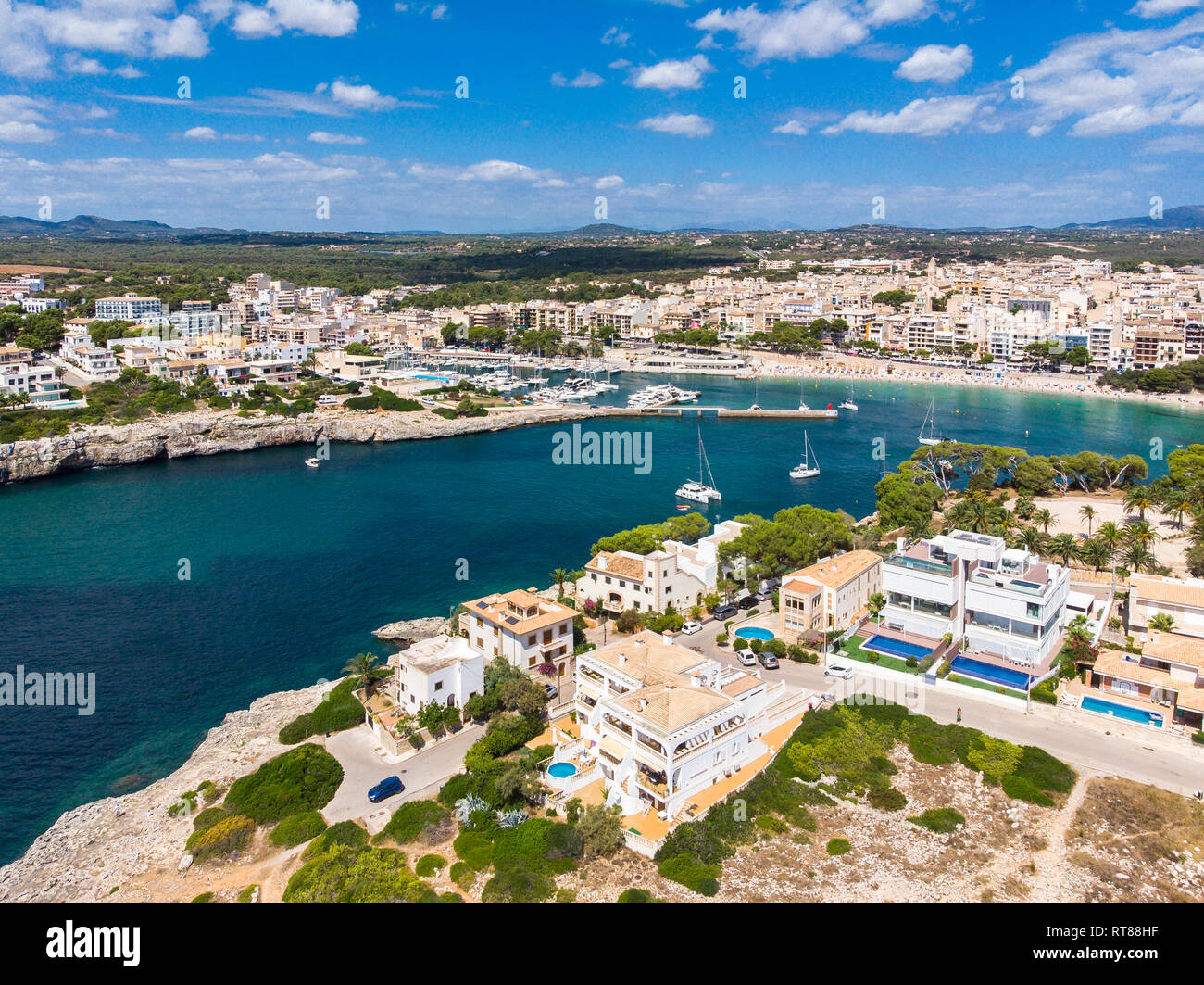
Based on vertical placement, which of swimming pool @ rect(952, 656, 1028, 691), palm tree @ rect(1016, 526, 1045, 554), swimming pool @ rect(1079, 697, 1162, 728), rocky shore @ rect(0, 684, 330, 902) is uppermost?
palm tree @ rect(1016, 526, 1045, 554)

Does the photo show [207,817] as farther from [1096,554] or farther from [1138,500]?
[1138,500]

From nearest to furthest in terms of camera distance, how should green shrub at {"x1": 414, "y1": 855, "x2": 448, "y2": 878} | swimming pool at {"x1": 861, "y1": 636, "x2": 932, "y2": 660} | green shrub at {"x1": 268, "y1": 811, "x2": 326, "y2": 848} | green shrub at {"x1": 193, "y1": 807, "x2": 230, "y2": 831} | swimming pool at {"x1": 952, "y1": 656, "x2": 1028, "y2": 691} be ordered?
1. green shrub at {"x1": 414, "y1": 855, "x2": 448, "y2": 878}
2. green shrub at {"x1": 268, "y1": 811, "x2": 326, "y2": 848}
3. green shrub at {"x1": 193, "y1": 807, "x2": 230, "y2": 831}
4. swimming pool at {"x1": 952, "y1": 656, "x2": 1028, "y2": 691}
5. swimming pool at {"x1": 861, "y1": 636, "x2": 932, "y2": 660}

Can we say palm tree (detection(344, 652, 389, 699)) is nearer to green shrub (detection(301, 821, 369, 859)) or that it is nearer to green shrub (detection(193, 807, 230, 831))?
green shrub (detection(193, 807, 230, 831))

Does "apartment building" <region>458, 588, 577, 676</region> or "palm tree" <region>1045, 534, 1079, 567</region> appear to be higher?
"palm tree" <region>1045, 534, 1079, 567</region>

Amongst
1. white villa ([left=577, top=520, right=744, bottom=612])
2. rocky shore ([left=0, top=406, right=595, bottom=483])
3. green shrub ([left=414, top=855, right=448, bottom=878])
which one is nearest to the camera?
green shrub ([left=414, top=855, right=448, bottom=878])

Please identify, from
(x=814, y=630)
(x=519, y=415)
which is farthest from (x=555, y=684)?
(x=519, y=415)

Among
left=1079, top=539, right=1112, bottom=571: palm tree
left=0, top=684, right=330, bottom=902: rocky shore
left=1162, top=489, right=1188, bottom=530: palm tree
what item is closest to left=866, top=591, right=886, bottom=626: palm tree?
left=1079, top=539, right=1112, bottom=571: palm tree
